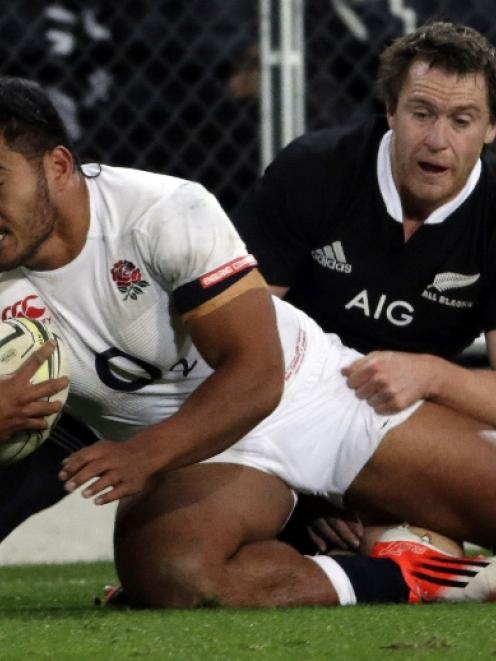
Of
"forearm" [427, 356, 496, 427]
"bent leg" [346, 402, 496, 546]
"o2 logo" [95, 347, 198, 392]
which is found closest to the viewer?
"o2 logo" [95, 347, 198, 392]

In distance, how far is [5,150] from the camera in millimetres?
3285

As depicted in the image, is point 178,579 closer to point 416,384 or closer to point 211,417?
point 211,417

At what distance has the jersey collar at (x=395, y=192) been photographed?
3.97 m

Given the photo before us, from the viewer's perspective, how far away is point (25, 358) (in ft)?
10.6

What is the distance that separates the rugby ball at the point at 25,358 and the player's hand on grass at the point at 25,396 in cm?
2

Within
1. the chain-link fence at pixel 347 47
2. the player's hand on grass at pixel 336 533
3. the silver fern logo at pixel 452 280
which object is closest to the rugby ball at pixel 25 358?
the player's hand on grass at pixel 336 533

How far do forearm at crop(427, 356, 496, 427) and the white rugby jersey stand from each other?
1.86 ft

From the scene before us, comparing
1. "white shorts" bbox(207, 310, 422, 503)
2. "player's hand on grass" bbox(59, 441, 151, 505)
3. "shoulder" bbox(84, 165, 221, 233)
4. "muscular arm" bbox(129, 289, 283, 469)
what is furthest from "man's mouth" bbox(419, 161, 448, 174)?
"player's hand on grass" bbox(59, 441, 151, 505)

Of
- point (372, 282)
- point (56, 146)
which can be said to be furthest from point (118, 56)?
point (56, 146)

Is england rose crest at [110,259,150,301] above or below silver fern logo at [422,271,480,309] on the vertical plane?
above

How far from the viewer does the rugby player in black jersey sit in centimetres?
394

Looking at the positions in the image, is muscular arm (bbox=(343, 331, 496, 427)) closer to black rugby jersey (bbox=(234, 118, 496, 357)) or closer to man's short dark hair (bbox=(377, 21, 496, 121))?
black rugby jersey (bbox=(234, 118, 496, 357))

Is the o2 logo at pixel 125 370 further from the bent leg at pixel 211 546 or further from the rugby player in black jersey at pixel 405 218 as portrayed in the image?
the rugby player in black jersey at pixel 405 218

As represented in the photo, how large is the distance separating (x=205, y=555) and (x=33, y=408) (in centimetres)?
52
